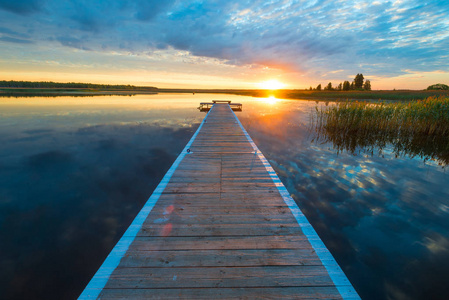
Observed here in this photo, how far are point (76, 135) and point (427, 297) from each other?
15.7 meters

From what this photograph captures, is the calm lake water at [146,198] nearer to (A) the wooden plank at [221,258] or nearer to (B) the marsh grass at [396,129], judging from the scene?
(B) the marsh grass at [396,129]

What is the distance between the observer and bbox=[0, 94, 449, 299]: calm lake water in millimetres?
3410

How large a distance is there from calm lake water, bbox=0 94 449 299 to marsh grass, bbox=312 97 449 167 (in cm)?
139

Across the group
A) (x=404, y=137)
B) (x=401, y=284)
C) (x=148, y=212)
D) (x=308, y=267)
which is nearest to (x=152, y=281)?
(x=148, y=212)

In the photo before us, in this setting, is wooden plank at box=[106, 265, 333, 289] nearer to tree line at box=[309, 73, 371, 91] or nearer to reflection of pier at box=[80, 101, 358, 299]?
reflection of pier at box=[80, 101, 358, 299]

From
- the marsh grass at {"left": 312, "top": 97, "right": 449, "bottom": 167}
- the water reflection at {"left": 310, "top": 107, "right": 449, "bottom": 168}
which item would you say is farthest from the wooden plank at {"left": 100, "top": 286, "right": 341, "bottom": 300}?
the marsh grass at {"left": 312, "top": 97, "right": 449, "bottom": 167}

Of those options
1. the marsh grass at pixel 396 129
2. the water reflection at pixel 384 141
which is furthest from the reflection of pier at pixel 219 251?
the marsh grass at pixel 396 129

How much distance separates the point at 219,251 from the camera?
2.45 metres

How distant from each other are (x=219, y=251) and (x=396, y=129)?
15.1 metres

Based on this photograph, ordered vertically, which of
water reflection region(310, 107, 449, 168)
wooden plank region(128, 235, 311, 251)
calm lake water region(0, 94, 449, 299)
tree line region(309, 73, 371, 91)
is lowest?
calm lake water region(0, 94, 449, 299)

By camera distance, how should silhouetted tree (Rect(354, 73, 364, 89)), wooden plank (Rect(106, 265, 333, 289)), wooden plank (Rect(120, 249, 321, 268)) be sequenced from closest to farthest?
wooden plank (Rect(106, 265, 333, 289))
wooden plank (Rect(120, 249, 321, 268))
silhouetted tree (Rect(354, 73, 364, 89))

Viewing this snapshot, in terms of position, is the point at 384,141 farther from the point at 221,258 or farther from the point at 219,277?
the point at 219,277

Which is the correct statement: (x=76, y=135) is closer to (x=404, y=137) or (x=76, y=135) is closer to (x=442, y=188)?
(x=442, y=188)

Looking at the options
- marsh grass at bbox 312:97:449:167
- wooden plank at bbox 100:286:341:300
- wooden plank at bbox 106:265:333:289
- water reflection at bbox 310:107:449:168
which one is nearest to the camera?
wooden plank at bbox 100:286:341:300
